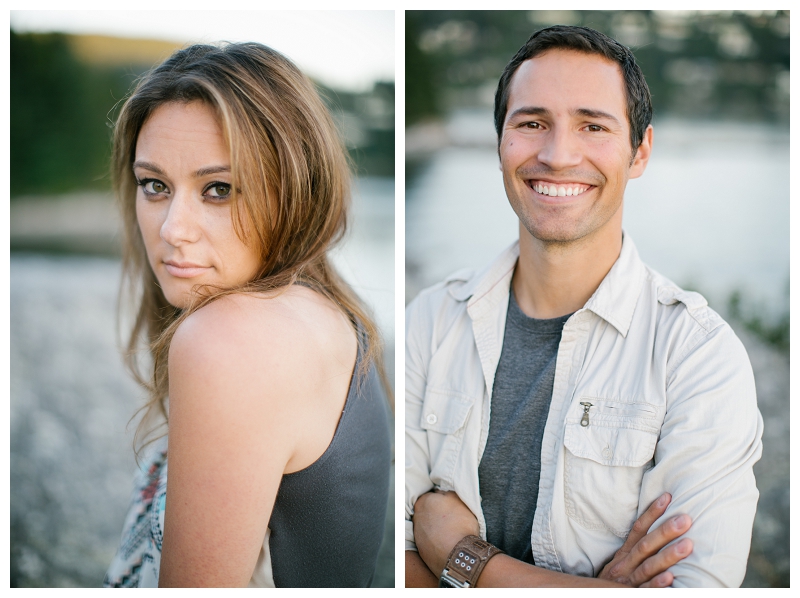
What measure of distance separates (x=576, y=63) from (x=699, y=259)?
196 centimetres

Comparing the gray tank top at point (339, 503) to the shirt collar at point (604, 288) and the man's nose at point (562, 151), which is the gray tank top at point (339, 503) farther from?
the man's nose at point (562, 151)

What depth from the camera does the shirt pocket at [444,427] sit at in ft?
5.43

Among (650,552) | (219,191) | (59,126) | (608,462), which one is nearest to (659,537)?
(650,552)

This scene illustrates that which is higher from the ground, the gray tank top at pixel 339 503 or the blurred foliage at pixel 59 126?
the blurred foliage at pixel 59 126

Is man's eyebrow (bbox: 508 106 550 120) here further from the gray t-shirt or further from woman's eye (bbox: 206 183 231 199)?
woman's eye (bbox: 206 183 231 199)

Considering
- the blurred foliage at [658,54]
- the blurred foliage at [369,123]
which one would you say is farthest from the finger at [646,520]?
the blurred foliage at [369,123]

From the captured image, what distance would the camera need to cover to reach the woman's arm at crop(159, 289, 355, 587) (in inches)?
42.6

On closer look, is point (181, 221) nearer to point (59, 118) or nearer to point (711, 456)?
point (711, 456)

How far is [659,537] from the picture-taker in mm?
1296

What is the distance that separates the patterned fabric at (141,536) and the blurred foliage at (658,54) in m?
1.73

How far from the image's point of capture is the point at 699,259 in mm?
3127

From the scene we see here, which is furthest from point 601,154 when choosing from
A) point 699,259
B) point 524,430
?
point 699,259
